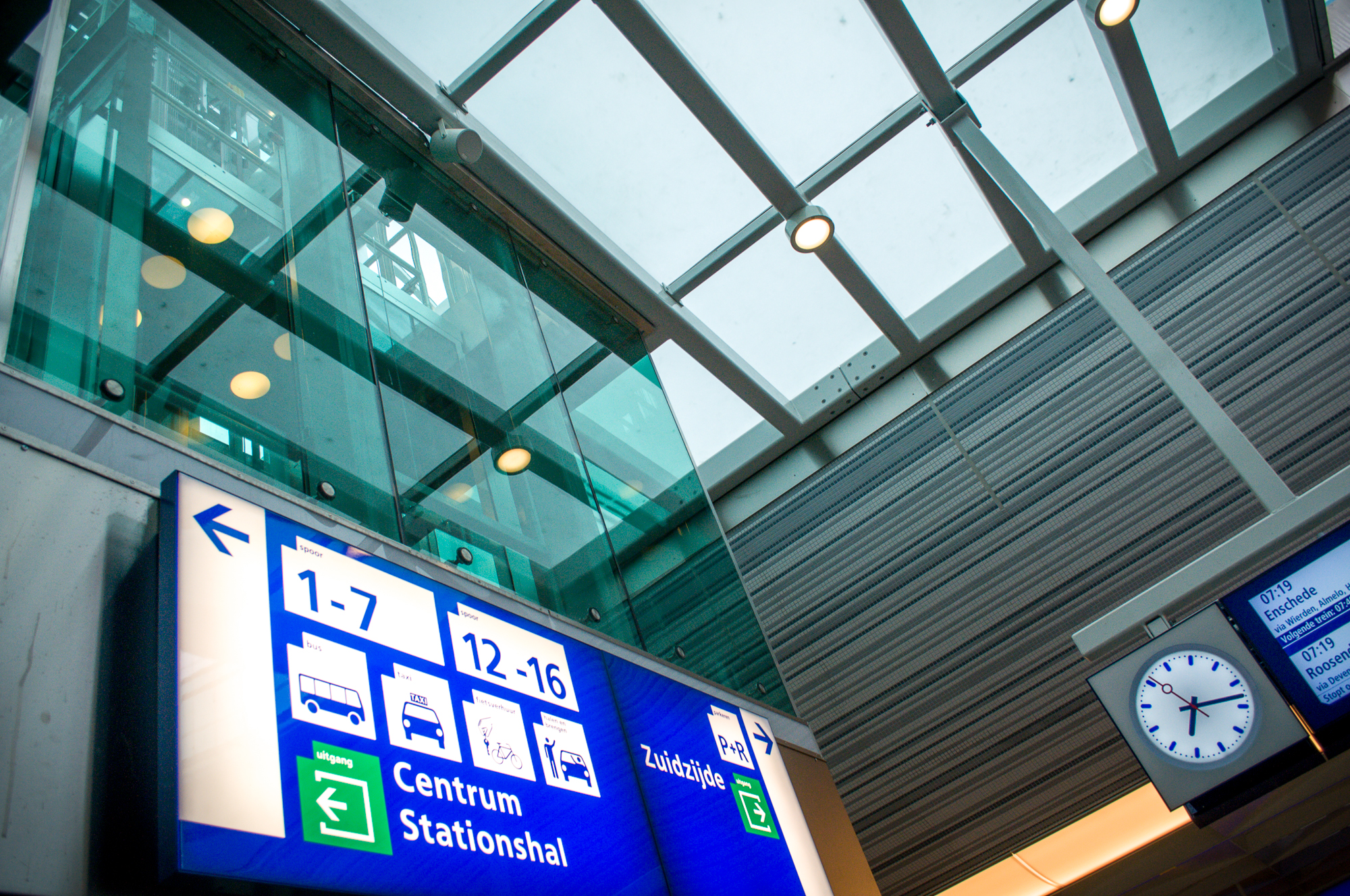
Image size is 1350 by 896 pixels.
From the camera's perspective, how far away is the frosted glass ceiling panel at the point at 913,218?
691 cm

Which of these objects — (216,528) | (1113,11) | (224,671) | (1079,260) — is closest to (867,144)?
(1113,11)

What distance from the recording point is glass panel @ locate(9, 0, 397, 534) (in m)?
2.97

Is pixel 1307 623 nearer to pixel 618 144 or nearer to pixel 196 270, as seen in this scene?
pixel 196 270

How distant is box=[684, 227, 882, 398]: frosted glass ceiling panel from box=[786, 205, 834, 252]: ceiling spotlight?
1.40ft

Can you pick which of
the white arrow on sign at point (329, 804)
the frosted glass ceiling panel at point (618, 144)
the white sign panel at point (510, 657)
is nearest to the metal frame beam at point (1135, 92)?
the frosted glass ceiling panel at point (618, 144)

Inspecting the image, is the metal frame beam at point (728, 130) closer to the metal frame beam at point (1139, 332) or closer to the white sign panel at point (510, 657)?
the metal frame beam at point (1139, 332)

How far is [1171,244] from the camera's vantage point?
23.8ft

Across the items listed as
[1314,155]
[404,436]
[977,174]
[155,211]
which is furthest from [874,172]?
[155,211]

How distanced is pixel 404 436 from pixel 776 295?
4001 millimetres

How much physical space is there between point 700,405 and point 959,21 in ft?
10.9

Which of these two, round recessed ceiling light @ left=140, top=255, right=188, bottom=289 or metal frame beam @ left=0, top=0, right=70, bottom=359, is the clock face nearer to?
round recessed ceiling light @ left=140, top=255, right=188, bottom=289

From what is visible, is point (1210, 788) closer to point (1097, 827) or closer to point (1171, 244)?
point (1097, 827)

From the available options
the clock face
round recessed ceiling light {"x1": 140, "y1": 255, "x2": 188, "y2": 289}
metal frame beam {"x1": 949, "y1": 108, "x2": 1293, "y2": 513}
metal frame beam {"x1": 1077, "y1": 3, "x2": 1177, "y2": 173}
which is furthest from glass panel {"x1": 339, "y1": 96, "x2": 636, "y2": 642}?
metal frame beam {"x1": 1077, "y1": 3, "x2": 1177, "y2": 173}

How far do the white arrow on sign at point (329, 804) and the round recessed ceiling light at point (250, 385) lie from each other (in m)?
1.50
